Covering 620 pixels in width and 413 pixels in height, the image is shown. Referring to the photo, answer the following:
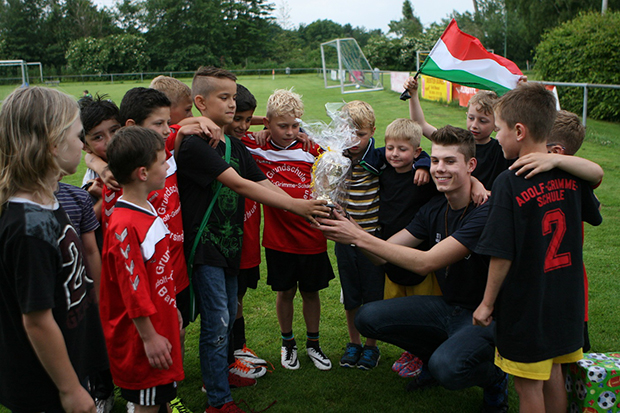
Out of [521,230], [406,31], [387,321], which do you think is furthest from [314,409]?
[406,31]

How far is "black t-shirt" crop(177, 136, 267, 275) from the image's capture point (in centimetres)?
298

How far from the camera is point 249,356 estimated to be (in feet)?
12.6

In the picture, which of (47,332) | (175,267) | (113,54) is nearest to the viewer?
(47,332)

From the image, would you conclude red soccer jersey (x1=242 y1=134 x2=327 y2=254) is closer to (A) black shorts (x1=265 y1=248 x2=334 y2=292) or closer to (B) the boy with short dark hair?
(A) black shorts (x1=265 y1=248 x2=334 y2=292)

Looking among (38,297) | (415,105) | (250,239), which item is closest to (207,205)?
(250,239)

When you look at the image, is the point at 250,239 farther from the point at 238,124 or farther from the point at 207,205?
the point at 238,124

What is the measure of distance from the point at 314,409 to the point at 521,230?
1812 millimetres

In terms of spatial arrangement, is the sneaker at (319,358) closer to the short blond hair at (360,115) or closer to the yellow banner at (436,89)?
the short blond hair at (360,115)

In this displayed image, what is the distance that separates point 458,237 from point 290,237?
50.4 inches

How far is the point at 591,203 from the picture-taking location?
8.65 ft

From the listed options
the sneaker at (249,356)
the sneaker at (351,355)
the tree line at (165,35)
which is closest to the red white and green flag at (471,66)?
the sneaker at (351,355)

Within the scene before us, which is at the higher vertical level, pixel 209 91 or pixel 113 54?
pixel 113 54

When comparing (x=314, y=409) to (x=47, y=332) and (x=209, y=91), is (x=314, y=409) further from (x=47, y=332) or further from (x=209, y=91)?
(x=209, y=91)

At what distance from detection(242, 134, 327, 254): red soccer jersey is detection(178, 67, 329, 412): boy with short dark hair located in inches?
20.5
